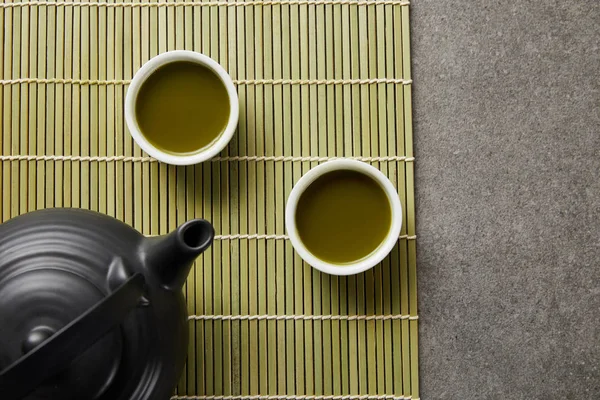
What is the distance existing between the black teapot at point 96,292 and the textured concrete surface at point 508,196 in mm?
412

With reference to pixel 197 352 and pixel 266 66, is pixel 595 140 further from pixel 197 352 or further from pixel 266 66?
pixel 197 352

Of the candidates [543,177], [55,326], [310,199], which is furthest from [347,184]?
[55,326]

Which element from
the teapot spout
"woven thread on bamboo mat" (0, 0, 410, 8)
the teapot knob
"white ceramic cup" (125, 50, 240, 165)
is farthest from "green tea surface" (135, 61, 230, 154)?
the teapot knob

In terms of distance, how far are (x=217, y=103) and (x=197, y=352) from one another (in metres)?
0.37

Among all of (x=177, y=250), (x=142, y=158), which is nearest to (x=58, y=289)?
(x=177, y=250)

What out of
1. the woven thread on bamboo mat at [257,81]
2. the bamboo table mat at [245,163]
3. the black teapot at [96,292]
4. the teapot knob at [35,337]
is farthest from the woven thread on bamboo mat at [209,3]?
the teapot knob at [35,337]

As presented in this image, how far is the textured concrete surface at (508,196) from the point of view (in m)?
0.92

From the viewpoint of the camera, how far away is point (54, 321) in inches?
24.6

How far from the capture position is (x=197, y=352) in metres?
0.90

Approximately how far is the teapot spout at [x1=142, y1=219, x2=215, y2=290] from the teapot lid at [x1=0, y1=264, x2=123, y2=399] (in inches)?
2.6

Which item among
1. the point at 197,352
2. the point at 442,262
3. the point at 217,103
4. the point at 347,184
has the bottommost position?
the point at 197,352

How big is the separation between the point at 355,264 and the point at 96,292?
1.19 ft

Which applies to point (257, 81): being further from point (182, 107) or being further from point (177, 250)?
point (177, 250)

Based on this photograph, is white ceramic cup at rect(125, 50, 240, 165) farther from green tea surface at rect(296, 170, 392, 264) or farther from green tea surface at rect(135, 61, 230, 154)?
green tea surface at rect(296, 170, 392, 264)
